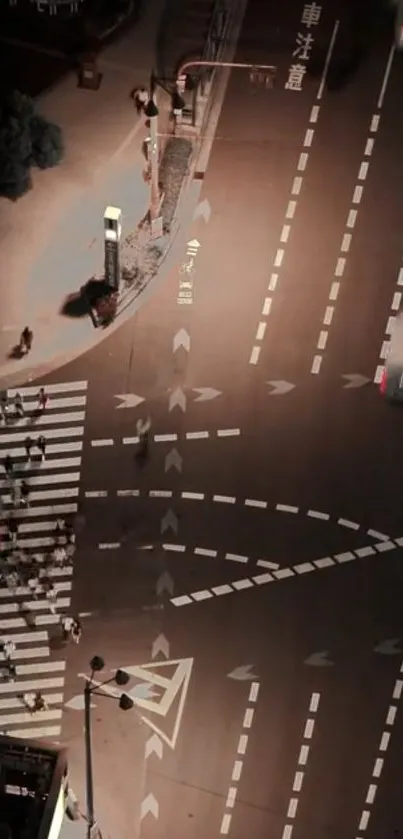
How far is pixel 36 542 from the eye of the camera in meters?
54.5

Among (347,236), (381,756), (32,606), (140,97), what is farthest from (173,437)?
(140,97)

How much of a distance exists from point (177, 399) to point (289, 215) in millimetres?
10892

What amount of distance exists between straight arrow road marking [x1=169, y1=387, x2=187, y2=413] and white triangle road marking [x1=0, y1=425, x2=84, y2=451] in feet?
12.8

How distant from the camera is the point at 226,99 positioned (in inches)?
2559

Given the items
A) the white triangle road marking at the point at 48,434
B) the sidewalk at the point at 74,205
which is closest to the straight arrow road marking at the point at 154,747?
the white triangle road marking at the point at 48,434

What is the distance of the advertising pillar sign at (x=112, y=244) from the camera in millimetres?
56812

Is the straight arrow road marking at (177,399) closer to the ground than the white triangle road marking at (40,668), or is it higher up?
higher up

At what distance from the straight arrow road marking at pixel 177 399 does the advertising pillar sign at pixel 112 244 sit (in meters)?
5.58

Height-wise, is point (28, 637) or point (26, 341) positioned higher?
point (26, 341)

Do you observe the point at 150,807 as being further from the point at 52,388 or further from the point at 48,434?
the point at 52,388

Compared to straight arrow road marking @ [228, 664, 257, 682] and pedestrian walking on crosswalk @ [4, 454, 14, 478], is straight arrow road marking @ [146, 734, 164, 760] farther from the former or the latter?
pedestrian walking on crosswalk @ [4, 454, 14, 478]

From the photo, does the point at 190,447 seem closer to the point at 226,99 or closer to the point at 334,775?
the point at 334,775

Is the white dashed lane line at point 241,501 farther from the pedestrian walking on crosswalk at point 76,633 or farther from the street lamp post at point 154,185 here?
the street lamp post at point 154,185

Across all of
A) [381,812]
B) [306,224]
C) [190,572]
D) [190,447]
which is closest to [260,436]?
[190,447]
